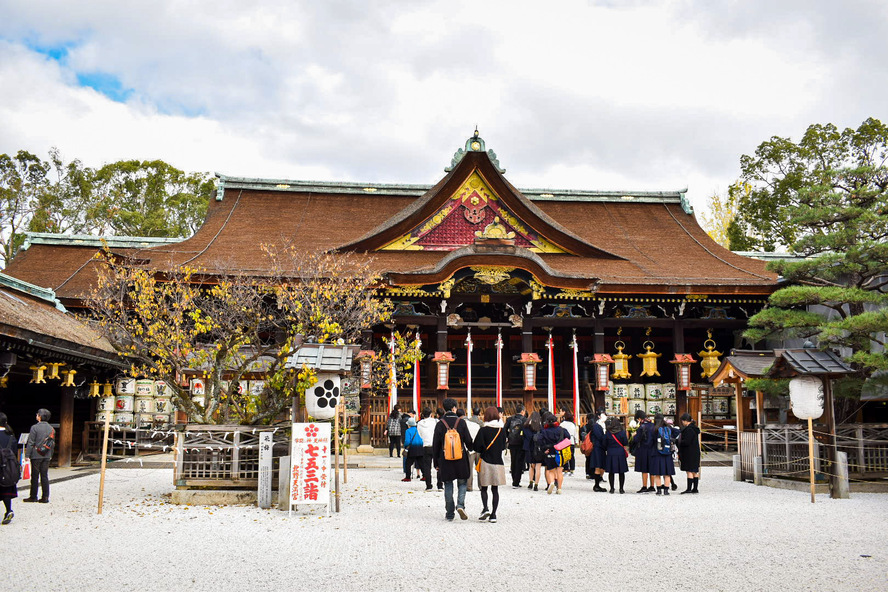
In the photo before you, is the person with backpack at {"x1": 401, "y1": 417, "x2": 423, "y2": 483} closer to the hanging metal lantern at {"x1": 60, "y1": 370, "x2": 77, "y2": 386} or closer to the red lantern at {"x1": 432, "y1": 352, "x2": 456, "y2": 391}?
the red lantern at {"x1": 432, "y1": 352, "x2": 456, "y2": 391}

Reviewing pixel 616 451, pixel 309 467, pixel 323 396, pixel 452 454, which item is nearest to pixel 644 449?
pixel 616 451

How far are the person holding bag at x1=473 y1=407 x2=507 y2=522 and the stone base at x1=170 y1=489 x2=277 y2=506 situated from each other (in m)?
3.23

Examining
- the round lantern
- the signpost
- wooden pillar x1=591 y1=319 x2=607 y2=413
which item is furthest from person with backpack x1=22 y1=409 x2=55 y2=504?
wooden pillar x1=591 y1=319 x2=607 y2=413

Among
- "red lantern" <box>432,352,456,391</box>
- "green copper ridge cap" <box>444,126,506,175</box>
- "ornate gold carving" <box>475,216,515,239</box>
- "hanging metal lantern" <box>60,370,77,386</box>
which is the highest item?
"green copper ridge cap" <box>444,126,506,175</box>

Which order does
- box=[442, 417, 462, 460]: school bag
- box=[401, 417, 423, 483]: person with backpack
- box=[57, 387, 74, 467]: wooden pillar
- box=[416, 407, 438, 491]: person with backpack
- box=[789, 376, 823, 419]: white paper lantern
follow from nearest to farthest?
box=[442, 417, 462, 460]: school bag → box=[789, 376, 823, 419]: white paper lantern → box=[416, 407, 438, 491]: person with backpack → box=[401, 417, 423, 483]: person with backpack → box=[57, 387, 74, 467]: wooden pillar

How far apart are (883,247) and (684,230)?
12454mm

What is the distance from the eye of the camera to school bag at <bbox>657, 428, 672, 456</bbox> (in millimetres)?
12133

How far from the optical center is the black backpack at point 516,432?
42.6 feet

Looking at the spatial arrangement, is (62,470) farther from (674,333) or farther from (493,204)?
(674,333)

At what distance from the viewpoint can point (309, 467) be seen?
31.2ft

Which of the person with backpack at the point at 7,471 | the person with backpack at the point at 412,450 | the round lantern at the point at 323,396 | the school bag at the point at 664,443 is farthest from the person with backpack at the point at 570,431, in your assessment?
the person with backpack at the point at 7,471

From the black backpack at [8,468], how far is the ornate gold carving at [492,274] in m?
12.9

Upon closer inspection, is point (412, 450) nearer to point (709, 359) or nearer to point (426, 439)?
point (426, 439)

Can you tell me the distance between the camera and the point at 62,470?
600 inches
